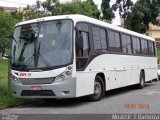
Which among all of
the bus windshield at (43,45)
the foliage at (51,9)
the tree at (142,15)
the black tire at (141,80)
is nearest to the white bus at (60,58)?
the bus windshield at (43,45)

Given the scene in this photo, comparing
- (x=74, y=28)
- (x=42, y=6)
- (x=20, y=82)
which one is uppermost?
(x=42, y=6)

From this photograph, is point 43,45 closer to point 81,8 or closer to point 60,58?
point 60,58

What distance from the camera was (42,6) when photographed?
117 feet

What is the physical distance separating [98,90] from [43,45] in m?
2.90

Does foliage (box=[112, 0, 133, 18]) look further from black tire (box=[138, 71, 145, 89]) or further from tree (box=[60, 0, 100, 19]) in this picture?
black tire (box=[138, 71, 145, 89])

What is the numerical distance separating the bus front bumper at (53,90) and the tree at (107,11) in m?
28.3

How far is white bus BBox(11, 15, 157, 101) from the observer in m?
13.1

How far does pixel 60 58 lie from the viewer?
1320 cm

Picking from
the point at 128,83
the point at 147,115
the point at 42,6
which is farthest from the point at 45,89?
the point at 42,6

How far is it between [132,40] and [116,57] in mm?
3194

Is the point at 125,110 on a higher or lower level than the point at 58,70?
lower

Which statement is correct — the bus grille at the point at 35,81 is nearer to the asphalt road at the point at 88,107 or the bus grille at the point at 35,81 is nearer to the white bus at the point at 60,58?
the white bus at the point at 60,58

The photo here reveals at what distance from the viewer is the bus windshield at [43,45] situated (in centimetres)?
1328

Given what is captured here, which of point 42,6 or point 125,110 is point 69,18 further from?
point 42,6
